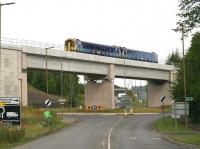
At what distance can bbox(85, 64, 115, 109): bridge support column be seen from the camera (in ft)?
327

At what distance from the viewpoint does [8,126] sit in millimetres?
37844

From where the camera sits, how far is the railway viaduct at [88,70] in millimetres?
74387

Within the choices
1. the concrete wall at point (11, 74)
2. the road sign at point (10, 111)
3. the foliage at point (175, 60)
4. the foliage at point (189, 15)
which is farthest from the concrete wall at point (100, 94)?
the foliage at point (189, 15)

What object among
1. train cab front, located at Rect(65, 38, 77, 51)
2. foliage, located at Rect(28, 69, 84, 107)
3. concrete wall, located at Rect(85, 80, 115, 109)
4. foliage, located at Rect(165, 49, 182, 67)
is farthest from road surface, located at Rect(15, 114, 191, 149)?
foliage, located at Rect(28, 69, 84, 107)

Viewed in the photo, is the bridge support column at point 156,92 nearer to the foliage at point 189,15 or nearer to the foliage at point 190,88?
the foliage at point 190,88

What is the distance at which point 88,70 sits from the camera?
9288cm

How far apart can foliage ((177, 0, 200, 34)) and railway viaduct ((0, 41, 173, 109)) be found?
4698 centimetres

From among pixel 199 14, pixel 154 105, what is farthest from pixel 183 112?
pixel 154 105

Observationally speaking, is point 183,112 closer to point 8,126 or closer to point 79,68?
point 8,126

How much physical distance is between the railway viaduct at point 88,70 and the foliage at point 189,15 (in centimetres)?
4698

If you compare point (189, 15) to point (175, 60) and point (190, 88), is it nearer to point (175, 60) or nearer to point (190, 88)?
point (190, 88)

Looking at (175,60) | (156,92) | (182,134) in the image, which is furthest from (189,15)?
(156,92)

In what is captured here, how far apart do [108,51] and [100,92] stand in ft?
23.9

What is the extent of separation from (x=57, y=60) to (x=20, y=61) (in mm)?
10310
